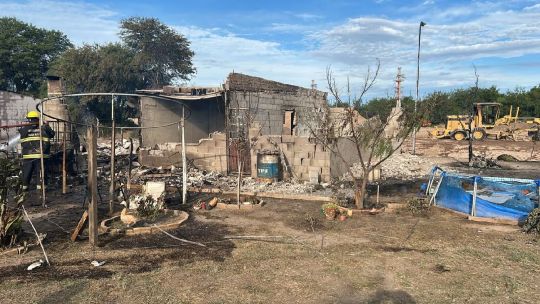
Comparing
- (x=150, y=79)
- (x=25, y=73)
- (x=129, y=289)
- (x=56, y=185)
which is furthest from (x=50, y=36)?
(x=129, y=289)

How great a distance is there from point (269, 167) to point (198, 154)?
313 cm

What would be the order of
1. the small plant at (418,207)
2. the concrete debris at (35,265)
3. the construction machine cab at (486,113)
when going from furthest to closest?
the construction machine cab at (486,113) → the small plant at (418,207) → the concrete debris at (35,265)

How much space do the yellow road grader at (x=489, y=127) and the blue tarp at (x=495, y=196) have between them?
61.4 feet

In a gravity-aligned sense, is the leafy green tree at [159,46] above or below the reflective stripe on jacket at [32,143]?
above

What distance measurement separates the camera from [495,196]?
9.11 m

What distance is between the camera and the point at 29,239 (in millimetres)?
7035

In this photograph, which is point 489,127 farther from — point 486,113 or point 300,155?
point 300,155

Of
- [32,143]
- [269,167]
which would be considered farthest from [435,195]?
[32,143]

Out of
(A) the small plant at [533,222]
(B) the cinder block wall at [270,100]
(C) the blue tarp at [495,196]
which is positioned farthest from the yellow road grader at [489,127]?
(A) the small plant at [533,222]

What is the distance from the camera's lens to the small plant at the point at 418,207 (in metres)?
9.51

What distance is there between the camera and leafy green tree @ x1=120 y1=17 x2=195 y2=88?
142 ft

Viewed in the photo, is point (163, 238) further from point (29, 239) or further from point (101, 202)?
point (101, 202)

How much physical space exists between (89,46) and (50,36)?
8284 mm

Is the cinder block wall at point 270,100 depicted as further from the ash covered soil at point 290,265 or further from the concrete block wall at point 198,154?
the ash covered soil at point 290,265
